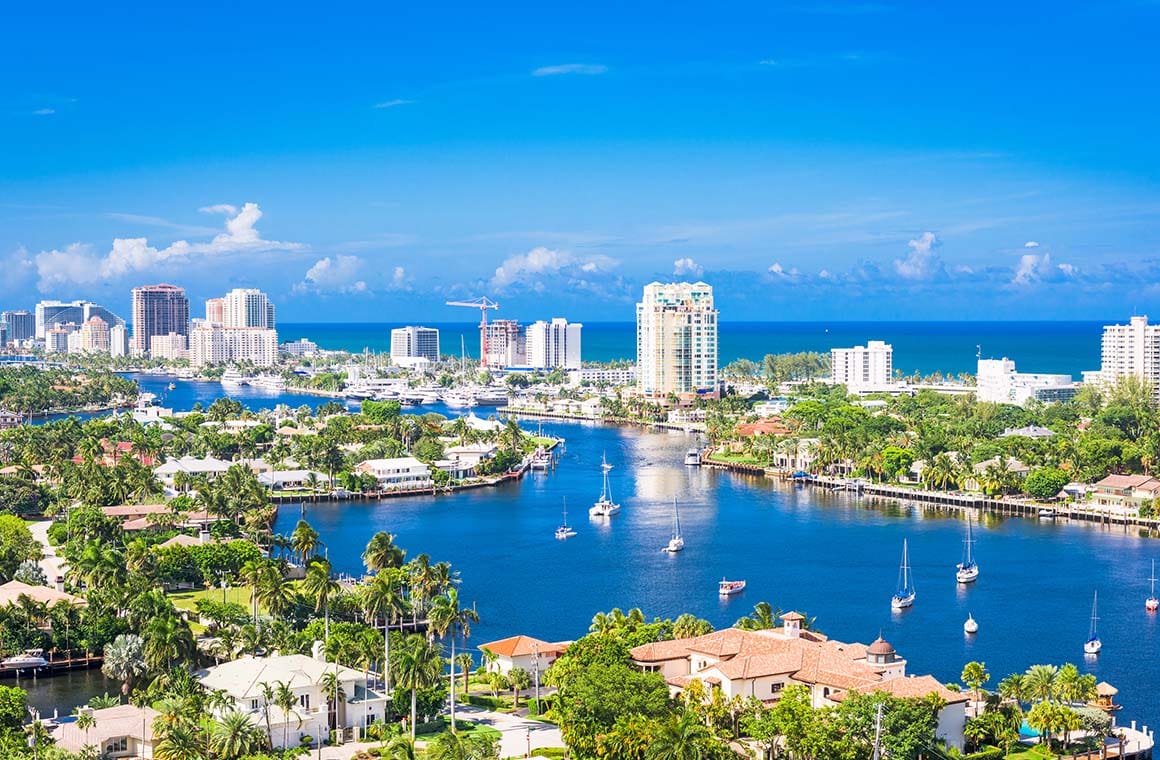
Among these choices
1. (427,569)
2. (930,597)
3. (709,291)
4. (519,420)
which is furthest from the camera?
(709,291)

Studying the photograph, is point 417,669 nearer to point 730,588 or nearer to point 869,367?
point 730,588

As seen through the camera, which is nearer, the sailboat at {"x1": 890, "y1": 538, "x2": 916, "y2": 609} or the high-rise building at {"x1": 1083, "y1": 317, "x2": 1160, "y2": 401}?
the sailboat at {"x1": 890, "y1": 538, "x2": 916, "y2": 609}

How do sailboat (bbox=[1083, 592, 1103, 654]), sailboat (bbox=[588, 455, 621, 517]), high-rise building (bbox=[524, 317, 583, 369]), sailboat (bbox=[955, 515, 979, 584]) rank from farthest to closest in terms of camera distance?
high-rise building (bbox=[524, 317, 583, 369]), sailboat (bbox=[588, 455, 621, 517]), sailboat (bbox=[955, 515, 979, 584]), sailboat (bbox=[1083, 592, 1103, 654])

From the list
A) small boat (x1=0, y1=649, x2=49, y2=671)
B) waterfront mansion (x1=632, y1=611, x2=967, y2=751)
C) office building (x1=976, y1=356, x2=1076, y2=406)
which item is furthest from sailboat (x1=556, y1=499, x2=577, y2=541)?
office building (x1=976, y1=356, x2=1076, y2=406)

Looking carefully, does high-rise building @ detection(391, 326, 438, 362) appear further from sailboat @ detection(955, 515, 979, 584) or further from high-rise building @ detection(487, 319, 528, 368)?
sailboat @ detection(955, 515, 979, 584)

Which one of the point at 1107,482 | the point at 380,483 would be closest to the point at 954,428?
the point at 1107,482

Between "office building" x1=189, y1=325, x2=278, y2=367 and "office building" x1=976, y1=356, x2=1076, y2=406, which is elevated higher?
"office building" x1=189, y1=325, x2=278, y2=367

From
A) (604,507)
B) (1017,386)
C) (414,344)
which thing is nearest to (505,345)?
(414,344)

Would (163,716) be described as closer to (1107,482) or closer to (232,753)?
(232,753)
